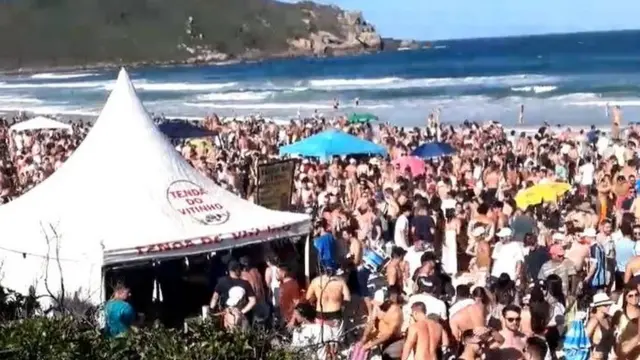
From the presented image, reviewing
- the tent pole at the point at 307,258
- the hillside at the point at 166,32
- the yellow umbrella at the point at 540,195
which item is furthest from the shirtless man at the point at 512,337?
the hillside at the point at 166,32

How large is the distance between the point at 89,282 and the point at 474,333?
3442mm

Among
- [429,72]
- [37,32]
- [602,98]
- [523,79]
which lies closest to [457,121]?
[602,98]

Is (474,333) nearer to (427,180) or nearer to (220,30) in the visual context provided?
(427,180)

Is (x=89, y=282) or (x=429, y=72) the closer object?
(x=89, y=282)

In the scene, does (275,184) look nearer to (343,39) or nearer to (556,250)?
(556,250)

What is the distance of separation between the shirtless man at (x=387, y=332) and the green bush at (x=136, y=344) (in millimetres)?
1784

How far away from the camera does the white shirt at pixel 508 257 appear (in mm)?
10844

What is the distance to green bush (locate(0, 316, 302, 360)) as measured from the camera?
246 inches

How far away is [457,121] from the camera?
1686 inches

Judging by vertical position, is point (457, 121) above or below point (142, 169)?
below

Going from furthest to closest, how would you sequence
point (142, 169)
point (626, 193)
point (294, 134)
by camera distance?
point (294, 134), point (626, 193), point (142, 169)

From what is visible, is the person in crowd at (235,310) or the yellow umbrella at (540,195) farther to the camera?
the yellow umbrella at (540,195)

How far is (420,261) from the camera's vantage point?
10.9 meters

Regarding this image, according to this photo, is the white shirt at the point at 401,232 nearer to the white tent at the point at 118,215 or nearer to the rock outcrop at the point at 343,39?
the white tent at the point at 118,215
